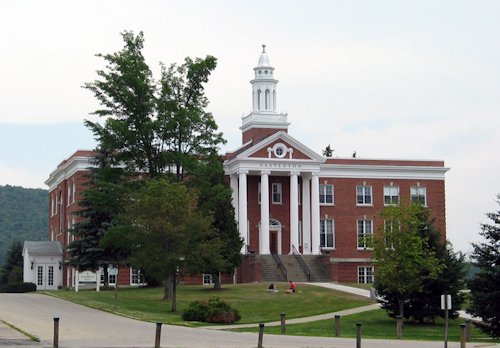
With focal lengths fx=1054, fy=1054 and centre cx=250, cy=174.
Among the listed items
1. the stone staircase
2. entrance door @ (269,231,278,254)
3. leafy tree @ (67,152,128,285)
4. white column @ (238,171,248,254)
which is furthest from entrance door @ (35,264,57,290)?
the stone staircase

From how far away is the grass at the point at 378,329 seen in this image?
140 feet

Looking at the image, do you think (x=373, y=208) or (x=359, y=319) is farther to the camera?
(x=373, y=208)

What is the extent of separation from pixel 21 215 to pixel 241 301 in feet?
→ 328

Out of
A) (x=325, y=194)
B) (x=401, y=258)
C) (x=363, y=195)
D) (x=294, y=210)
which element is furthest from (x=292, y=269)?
(x=401, y=258)

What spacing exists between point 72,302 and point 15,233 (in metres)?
93.7

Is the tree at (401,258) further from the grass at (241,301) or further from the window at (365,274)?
the window at (365,274)

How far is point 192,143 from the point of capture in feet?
194

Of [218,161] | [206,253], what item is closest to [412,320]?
[206,253]

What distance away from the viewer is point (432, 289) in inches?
1917

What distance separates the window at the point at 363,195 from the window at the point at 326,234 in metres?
2.79

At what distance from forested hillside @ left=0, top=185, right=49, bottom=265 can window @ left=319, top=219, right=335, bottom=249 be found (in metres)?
65.9

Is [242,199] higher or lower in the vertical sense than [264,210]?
higher

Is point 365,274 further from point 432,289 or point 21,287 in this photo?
point 432,289

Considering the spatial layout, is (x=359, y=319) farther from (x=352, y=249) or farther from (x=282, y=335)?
(x=352, y=249)
